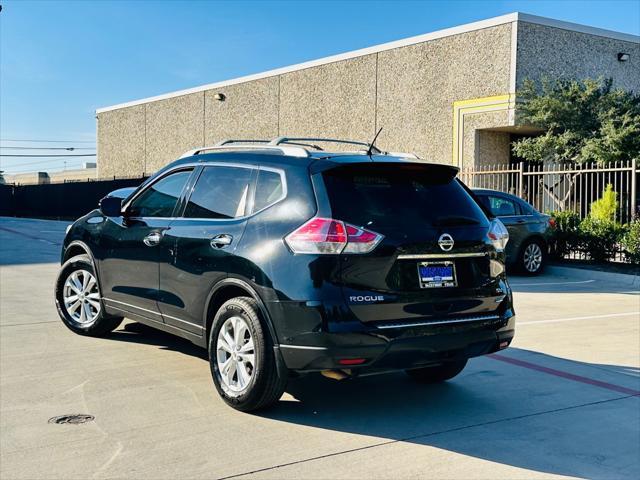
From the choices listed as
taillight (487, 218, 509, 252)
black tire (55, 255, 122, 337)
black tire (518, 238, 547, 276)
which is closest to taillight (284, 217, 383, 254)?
taillight (487, 218, 509, 252)

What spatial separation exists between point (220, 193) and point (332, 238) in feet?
4.58

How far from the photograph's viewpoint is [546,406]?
5520mm

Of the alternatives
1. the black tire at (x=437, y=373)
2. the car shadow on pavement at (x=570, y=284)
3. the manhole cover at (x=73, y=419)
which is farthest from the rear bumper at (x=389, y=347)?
the car shadow on pavement at (x=570, y=284)

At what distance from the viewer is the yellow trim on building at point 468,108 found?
2403 centimetres

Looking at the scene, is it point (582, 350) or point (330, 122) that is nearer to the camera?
point (582, 350)

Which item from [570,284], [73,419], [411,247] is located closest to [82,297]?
[73,419]

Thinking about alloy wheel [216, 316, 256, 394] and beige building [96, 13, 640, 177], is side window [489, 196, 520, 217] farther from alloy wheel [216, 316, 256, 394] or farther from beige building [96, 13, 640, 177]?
alloy wheel [216, 316, 256, 394]

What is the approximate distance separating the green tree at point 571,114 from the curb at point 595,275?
8.10 meters

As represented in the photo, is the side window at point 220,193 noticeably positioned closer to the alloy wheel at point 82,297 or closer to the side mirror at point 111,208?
the side mirror at point 111,208

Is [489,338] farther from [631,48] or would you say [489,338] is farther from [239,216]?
[631,48]

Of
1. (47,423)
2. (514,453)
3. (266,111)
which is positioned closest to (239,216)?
(47,423)

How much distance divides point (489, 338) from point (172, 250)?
2.52 metres

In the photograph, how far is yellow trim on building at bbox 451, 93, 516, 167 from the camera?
24033 mm

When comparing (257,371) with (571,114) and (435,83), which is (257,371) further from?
(435,83)
